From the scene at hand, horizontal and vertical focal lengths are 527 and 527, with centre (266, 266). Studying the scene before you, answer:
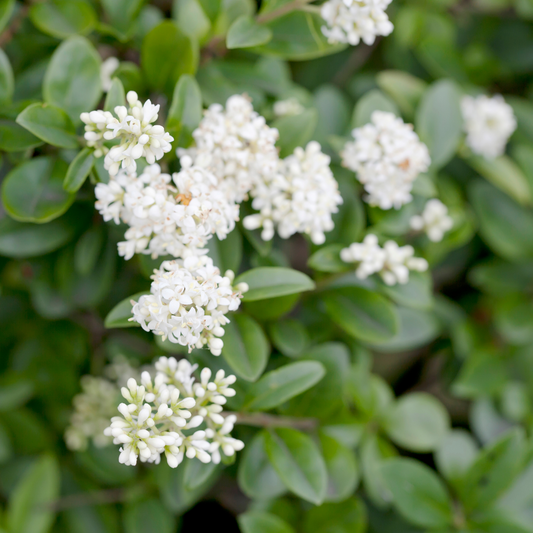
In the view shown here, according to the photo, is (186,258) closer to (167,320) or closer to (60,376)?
(167,320)

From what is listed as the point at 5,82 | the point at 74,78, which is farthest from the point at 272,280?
the point at 5,82

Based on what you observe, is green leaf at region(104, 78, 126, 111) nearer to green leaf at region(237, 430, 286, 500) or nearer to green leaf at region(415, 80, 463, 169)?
green leaf at region(237, 430, 286, 500)

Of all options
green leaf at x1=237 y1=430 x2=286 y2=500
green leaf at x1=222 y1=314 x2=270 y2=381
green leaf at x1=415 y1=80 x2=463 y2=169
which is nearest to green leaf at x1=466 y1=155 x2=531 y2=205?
green leaf at x1=415 y1=80 x2=463 y2=169

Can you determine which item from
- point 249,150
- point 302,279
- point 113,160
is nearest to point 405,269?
point 302,279

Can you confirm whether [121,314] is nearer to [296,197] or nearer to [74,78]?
[296,197]

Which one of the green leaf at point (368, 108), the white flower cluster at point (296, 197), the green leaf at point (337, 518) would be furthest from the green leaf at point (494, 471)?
the green leaf at point (368, 108)

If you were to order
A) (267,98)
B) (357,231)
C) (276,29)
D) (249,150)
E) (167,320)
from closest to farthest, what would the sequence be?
(167,320), (249,150), (276,29), (357,231), (267,98)
